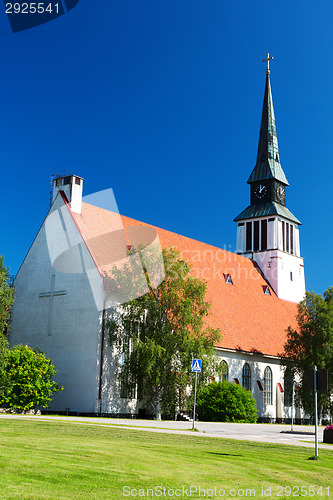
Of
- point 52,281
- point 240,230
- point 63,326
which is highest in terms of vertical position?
point 240,230

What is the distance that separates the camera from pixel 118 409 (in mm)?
32750

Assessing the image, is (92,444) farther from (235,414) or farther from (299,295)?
(299,295)

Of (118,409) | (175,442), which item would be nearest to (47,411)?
(118,409)

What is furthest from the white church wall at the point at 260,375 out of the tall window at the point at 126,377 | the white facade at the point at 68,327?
the white facade at the point at 68,327

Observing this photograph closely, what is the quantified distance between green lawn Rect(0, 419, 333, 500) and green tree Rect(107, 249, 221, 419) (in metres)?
→ 18.2

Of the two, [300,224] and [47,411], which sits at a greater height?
[300,224]

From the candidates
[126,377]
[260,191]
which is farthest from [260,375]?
[260,191]

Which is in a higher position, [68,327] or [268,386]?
[68,327]

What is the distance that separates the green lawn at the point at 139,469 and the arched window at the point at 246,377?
28553mm

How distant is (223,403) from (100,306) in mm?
8943

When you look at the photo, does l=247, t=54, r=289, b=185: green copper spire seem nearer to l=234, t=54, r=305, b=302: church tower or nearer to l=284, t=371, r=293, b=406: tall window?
l=234, t=54, r=305, b=302: church tower

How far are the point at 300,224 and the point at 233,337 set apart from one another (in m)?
20.3

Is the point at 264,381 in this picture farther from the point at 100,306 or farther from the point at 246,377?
the point at 100,306

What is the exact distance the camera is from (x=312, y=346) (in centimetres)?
4144
